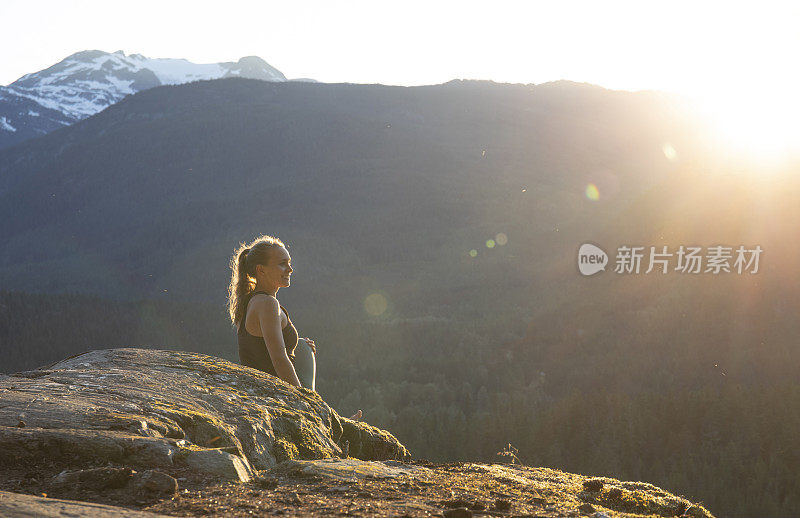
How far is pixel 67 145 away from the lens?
193125mm

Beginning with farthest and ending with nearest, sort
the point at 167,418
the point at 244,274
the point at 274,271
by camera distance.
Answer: the point at 244,274, the point at 274,271, the point at 167,418

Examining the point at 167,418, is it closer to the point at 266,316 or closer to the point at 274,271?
the point at 266,316

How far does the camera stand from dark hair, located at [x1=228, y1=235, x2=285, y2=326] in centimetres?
556

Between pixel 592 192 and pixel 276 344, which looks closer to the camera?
pixel 276 344

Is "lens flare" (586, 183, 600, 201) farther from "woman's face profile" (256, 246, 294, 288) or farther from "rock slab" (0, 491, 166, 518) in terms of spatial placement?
"rock slab" (0, 491, 166, 518)

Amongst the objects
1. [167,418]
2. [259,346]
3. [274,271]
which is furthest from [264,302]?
[167,418]

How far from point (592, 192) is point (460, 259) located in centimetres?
4266

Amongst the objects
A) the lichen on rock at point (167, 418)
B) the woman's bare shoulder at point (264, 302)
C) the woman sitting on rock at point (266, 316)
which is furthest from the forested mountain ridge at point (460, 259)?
the lichen on rock at point (167, 418)

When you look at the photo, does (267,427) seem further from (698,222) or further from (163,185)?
(163,185)

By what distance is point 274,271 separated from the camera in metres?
5.48

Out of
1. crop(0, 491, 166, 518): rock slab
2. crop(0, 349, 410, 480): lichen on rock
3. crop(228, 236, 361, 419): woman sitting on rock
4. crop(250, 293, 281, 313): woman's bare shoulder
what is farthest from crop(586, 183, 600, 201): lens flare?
crop(0, 491, 166, 518): rock slab

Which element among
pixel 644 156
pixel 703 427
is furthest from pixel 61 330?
pixel 644 156

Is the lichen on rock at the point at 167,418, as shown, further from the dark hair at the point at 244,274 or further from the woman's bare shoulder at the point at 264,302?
the dark hair at the point at 244,274

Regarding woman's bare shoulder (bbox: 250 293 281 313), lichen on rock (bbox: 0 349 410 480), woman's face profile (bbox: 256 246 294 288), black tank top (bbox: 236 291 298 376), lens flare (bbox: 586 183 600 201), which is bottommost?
lichen on rock (bbox: 0 349 410 480)
